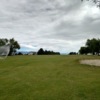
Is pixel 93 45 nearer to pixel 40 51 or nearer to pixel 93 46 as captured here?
pixel 93 46

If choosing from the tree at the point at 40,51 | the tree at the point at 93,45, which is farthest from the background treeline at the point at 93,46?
the tree at the point at 40,51

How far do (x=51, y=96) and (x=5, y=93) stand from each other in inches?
105

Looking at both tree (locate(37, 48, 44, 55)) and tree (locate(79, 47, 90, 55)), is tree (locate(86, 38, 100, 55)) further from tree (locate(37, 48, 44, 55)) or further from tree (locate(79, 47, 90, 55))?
tree (locate(37, 48, 44, 55))

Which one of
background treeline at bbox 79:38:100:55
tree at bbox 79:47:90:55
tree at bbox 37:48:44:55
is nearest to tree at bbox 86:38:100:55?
background treeline at bbox 79:38:100:55

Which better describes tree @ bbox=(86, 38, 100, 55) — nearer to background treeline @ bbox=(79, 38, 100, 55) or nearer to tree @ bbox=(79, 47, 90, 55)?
background treeline @ bbox=(79, 38, 100, 55)

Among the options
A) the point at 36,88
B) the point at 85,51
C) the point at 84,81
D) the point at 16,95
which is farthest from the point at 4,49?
the point at 85,51

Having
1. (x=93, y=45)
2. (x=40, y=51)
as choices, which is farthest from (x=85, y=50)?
(x=40, y=51)

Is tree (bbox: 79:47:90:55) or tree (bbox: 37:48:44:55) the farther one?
tree (bbox: 79:47:90:55)

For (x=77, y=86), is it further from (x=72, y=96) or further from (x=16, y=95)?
(x=16, y=95)

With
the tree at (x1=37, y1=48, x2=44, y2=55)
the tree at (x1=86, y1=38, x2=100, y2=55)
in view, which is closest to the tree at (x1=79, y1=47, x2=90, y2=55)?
the tree at (x1=86, y1=38, x2=100, y2=55)

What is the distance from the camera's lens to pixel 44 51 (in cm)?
8081

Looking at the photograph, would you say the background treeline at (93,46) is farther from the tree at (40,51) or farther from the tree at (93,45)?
the tree at (40,51)

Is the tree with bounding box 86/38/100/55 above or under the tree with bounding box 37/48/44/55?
above

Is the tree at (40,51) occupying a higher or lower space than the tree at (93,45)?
lower
